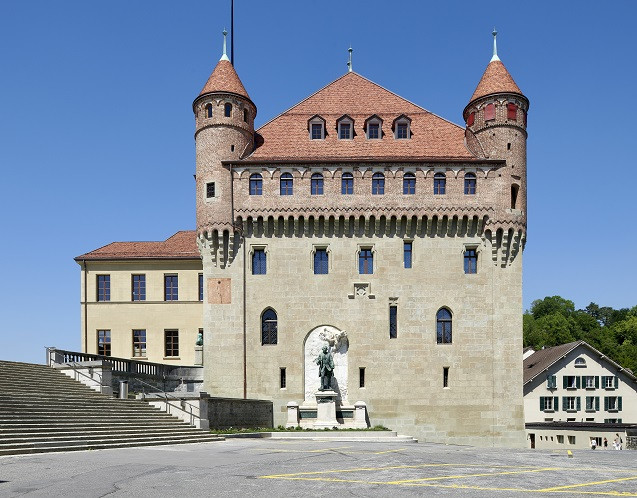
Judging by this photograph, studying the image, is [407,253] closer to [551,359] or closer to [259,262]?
[259,262]

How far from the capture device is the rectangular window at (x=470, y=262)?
46.6m

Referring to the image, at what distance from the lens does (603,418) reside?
72562mm

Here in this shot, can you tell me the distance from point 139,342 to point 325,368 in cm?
1423

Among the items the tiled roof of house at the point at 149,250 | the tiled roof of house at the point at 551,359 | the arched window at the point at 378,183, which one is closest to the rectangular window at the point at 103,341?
the tiled roof of house at the point at 149,250

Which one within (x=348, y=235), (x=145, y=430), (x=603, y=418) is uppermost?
(x=348, y=235)

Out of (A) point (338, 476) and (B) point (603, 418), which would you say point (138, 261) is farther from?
(B) point (603, 418)

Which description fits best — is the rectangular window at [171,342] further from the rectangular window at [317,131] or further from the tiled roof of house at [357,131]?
the rectangular window at [317,131]

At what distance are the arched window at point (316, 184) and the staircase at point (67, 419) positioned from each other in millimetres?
19270

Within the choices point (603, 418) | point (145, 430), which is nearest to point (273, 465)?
point (145, 430)

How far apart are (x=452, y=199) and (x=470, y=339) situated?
8933 millimetres

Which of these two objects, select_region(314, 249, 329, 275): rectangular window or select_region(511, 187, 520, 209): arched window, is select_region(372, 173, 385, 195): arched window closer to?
select_region(314, 249, 329, 275): rectangular window

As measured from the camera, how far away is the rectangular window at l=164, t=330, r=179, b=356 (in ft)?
161

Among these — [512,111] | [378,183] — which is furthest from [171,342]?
[512,111]

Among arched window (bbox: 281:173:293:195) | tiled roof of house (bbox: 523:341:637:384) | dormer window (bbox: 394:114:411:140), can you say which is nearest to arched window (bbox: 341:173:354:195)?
arched window (bbox: 281:173:293:195)
